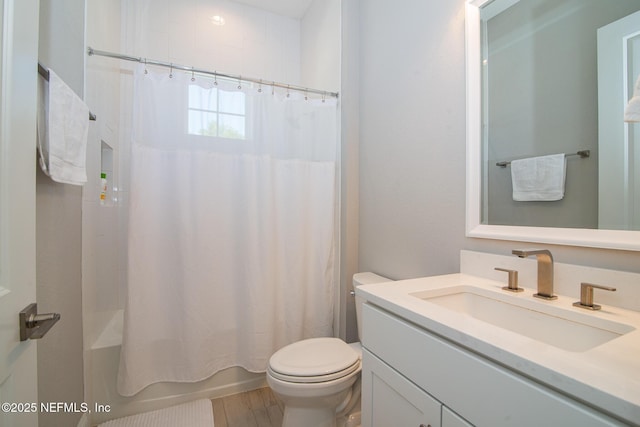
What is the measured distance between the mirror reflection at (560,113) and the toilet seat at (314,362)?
0.88 metres

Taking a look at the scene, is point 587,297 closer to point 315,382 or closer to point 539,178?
point 539,178

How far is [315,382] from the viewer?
111 centimetres

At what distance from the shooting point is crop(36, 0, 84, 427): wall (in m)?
0.87

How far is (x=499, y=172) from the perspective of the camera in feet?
3.44

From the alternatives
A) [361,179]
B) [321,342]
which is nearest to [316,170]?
[361,179]

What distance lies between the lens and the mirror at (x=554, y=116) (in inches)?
29.3

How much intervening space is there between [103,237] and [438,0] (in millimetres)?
2214

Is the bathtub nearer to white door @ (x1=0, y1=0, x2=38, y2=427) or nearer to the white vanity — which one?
white door @ (x1=0, y1=0, x2=38, y2=427)

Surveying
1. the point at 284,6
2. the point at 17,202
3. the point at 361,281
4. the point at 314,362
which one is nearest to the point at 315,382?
the point at 314,362

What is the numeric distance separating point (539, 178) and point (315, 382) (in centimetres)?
118

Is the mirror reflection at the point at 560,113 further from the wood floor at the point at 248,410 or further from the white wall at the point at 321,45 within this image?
the wood floor at the point at 248,410

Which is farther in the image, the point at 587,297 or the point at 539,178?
the point at 539,178

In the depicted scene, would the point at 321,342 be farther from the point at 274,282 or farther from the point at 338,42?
the point at 338,42

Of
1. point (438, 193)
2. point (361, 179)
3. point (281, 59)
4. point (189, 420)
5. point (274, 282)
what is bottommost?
point (189, 420)
